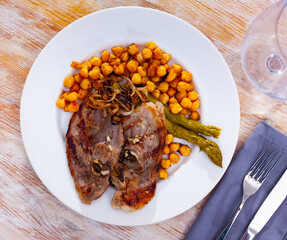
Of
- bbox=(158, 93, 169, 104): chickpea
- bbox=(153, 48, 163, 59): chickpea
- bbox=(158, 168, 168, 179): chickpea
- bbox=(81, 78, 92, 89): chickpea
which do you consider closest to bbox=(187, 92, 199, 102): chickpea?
bbox=(158, 93, 169, 104): chickpea

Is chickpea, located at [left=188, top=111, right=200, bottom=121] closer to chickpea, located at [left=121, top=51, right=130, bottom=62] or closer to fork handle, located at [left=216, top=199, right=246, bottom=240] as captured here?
chickpea, located at [left=121, top=51, right=130, bottom=62]

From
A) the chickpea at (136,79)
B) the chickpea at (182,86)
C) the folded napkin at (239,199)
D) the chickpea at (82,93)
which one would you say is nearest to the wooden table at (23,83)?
the folded napkin at (239,199)

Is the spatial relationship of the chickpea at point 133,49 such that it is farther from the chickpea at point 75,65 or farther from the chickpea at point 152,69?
the chickpea at point 75,65

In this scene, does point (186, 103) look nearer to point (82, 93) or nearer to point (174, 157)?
point (174, 157)

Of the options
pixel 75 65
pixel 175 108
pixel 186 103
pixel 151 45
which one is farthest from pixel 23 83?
pixel 186 103

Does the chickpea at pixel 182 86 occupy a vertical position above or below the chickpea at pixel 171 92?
above

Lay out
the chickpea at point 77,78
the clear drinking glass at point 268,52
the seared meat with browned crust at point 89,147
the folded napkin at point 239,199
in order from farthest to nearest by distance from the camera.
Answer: the folded napkin at point 239,199 < the chickpea at point 77,78 < the seared meat with browned crust at point 89,147 < the clear drinking glass at point 268,52
